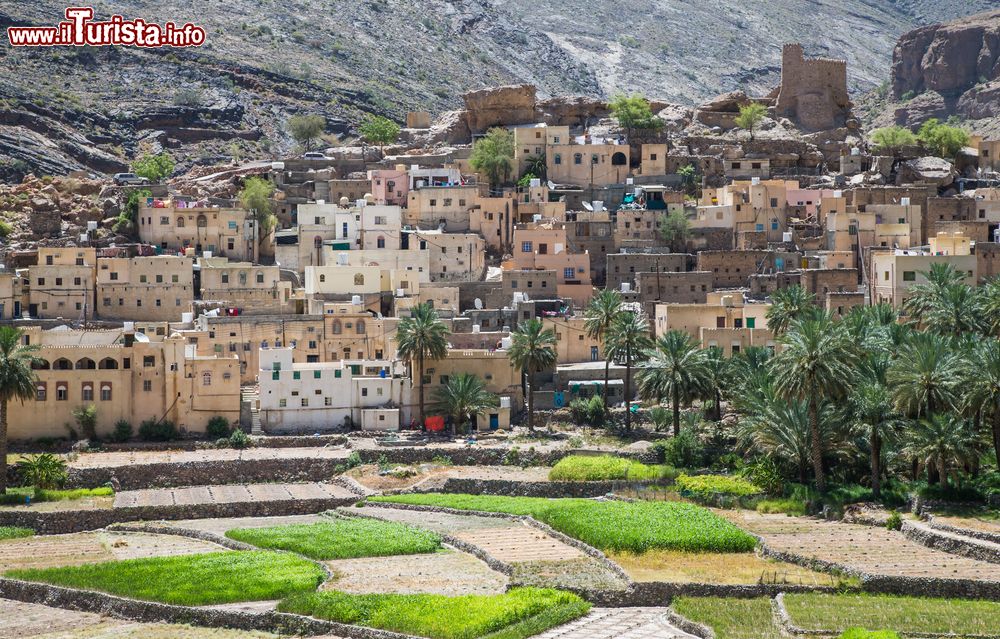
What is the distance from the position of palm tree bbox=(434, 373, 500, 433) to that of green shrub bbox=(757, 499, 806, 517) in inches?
542

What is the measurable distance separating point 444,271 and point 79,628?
120 ft

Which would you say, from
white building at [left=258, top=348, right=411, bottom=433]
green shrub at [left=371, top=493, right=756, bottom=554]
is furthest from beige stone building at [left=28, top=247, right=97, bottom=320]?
green shrub at [left=371, top=493, right=756, bottom=554]

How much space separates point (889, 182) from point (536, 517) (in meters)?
39.1

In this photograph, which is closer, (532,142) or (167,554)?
(167,554)

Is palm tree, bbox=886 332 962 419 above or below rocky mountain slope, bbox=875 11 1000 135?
below

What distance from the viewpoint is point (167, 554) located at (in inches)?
2158

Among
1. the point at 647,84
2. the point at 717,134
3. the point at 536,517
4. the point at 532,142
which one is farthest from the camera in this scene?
the point at 647,84

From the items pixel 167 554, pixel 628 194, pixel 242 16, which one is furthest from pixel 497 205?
pixel 242 16

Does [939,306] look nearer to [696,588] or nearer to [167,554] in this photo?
[696,588]

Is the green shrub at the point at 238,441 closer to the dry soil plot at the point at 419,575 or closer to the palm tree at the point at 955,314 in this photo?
the dry soil plot at the point at 419,575

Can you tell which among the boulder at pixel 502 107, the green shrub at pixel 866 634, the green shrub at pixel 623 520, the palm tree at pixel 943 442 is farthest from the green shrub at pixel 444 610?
the boulder at pixel 502 107

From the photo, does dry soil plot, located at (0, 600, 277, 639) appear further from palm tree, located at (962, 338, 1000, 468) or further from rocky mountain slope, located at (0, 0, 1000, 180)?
rocky mountain slope, located at (0, 0, 1000, 180)

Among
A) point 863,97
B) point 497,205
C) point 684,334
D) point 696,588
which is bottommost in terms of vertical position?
point 696,588

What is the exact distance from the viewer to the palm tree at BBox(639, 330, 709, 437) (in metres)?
66.4
